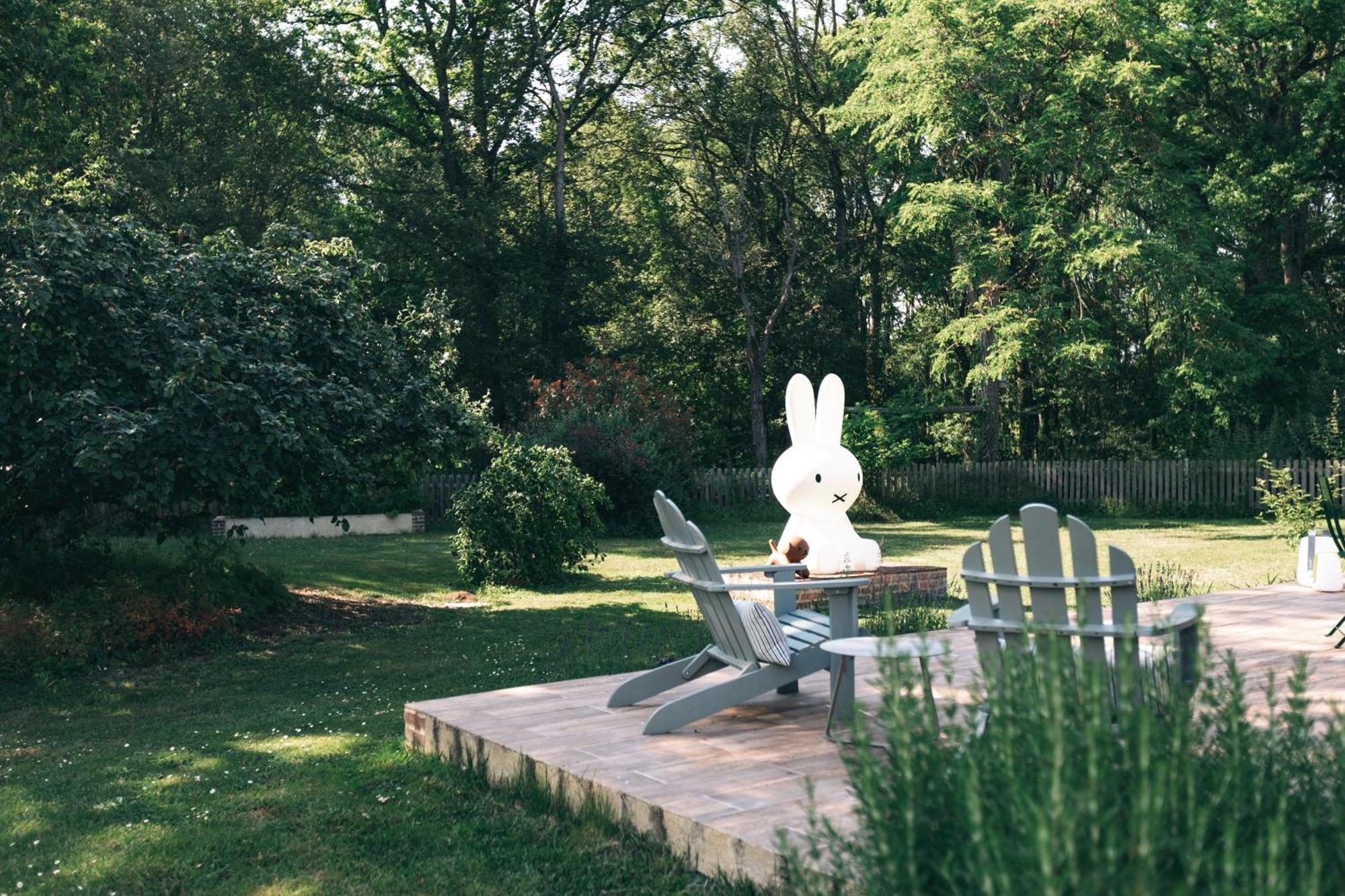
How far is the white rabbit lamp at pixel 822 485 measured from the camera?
10.8 metres

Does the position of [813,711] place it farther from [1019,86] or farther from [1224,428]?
[1224,428]

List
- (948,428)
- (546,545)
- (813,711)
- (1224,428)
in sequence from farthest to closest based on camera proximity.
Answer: (948,428) < (1224,428) < (546,545) < (813,711)

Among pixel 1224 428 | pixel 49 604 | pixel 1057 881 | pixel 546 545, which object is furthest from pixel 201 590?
pixel 1224 428

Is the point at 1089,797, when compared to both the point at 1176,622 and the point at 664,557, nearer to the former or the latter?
the point at 1176,622

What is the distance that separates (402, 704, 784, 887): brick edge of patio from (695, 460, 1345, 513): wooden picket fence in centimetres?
1834

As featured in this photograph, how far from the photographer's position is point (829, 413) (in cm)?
1110

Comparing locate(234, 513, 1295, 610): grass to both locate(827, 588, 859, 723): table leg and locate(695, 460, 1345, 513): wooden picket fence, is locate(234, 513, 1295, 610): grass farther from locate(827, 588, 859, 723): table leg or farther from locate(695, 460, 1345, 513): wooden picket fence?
locate(827, 588, 859, 723): table leg

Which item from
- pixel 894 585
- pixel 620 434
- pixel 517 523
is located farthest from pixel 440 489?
pixel 894 585

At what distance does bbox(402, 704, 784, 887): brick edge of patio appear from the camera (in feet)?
12.6

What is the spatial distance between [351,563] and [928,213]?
1494cm

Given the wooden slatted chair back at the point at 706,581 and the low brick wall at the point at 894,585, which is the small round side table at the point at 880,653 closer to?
the wooden slatted chair back at the point at 706,581

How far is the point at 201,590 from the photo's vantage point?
1047cm

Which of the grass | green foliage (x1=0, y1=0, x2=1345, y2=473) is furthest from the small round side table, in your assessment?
green foliage (x1=0, y1=0, x2=1345, y2=473)

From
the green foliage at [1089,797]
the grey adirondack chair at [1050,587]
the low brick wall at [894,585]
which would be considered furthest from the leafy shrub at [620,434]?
the green foliage at [1089,797]
